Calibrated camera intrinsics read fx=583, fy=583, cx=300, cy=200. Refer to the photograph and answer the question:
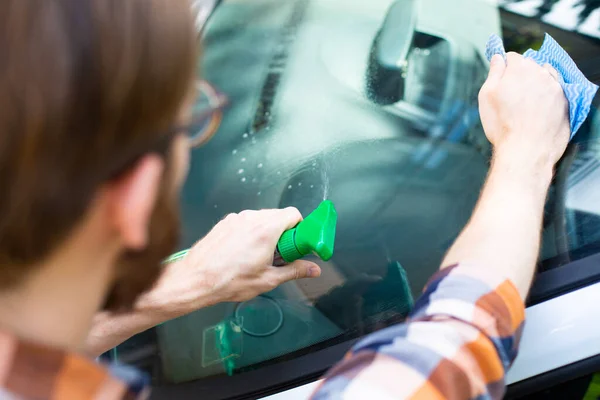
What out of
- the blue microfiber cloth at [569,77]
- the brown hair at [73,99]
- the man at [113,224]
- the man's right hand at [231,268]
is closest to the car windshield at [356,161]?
the blue microfiber cloth at [569,77]

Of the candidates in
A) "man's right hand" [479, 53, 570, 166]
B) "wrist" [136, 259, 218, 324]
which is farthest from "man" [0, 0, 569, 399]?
"wrist" [136, 259, 218, 324]

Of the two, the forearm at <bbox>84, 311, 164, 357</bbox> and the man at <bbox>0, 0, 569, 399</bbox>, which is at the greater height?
the man at <bbox>0, 0, 569, 399</bbox>

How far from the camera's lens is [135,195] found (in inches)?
23.9

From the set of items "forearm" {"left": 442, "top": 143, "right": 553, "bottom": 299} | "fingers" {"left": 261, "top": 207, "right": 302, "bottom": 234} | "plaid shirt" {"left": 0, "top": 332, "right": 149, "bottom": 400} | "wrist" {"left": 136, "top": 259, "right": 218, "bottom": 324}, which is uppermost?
"forearm" {"left": 442, "top": 143, "right": 553, "bottom": 299}

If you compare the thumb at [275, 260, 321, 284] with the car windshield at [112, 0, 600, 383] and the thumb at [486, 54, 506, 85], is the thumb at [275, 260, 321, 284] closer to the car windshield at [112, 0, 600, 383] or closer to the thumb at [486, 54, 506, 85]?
the car windshield at [112, 0, 600, 383]

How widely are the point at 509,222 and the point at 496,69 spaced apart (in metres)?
0.37

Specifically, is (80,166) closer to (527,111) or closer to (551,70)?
(527,111)

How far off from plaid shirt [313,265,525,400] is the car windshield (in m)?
0.36

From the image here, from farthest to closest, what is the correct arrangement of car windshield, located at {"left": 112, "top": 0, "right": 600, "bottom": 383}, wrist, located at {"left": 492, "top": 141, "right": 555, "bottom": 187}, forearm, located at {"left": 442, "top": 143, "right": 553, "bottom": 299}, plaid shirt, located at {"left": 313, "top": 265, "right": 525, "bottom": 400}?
car windshield, located at {"left": 112, "top": 0, "right": 600, "bottom": 383}, wrist, located at {"left": 492, "top": 141, "right": 555, "bottom": 187}, forearm, located at {"left": 442, "top": 143, "right": 553, "bottom": 299}, plaid shirt, located at {"left": 313, "top": 265, "right": 525, "bottom": 400}

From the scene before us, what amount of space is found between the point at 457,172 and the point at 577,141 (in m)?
0.29

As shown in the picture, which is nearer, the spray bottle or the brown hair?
the brown hair

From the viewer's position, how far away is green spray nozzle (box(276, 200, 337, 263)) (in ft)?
3.50

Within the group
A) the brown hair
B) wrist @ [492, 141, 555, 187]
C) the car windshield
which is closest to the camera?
the brown hair

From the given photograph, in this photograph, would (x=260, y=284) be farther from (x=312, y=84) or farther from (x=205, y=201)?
(x=312, y=84)
